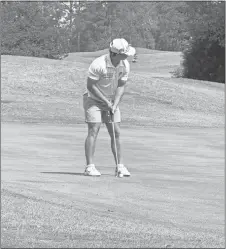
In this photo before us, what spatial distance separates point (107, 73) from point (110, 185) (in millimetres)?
A: 1364

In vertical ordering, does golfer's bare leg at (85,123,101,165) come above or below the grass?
above

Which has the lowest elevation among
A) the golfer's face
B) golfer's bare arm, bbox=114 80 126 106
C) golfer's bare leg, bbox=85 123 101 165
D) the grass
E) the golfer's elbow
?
the grass

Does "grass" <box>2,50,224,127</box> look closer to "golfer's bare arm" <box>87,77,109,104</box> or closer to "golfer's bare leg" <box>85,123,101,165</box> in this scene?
"golfer's bare leg" <box>85,123,101,165</box>

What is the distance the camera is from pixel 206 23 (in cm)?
4562

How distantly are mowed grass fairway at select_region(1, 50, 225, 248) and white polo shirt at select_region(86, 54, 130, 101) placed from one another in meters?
1.12

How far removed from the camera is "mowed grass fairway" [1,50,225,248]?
6777 millimetres

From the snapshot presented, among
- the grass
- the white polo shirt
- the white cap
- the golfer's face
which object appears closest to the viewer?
the white cap

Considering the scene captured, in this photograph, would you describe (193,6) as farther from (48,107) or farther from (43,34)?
(48,107)

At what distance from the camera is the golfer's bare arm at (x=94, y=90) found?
35.4ft

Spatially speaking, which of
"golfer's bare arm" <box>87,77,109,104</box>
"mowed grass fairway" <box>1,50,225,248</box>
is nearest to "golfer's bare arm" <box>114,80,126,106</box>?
"golfer's bare arm" <box>87,77,109,104</box>

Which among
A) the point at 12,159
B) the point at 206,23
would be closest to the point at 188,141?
the point at 12,159

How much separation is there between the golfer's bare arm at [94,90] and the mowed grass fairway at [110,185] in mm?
1014

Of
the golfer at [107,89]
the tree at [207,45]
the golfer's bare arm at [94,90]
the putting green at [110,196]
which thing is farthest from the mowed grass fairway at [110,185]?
the tree at [207,45]

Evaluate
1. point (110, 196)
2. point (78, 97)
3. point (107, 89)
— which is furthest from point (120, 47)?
point (78, 97)
